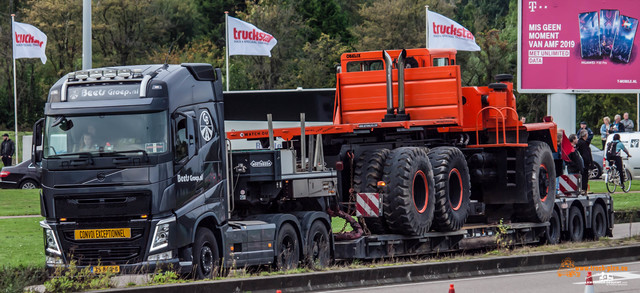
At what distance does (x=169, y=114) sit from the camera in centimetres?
1490

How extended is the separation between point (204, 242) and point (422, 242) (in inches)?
182

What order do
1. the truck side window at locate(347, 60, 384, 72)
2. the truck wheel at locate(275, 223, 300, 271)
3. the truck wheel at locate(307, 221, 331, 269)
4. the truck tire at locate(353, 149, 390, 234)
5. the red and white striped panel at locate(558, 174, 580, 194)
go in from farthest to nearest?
1. the red and white striped panel at locate(558, 174, 580, 194)
2. the truck side window at locate(347, 60, 384, 72)
3. the truck tire at locate(353, 149, 390, 234)
4. the truck wheel at locate(307, 221, 331, 269)
5. the truck wheel at locate(275, 223, 300, 271)

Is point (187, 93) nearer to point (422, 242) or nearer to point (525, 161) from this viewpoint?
point (422, 242)

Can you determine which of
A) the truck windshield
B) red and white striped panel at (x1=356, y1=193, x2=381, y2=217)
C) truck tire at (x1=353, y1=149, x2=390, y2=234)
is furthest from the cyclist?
the truck windshield

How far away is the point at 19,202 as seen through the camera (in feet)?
108

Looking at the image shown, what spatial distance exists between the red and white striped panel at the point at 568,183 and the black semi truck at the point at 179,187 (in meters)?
6.41

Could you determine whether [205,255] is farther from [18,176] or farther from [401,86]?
[18,176]

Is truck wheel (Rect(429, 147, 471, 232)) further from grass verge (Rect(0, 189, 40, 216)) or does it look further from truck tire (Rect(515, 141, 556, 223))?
grass verge (Rect(0, 189, 40, 216))

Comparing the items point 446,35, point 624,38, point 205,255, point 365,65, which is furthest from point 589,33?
point 205,255

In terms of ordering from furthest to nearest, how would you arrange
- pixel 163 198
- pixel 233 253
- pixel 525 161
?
pixel 525 161
pixel 233 253
pixel 163 198

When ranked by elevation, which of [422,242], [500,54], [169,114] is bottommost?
[422,242]

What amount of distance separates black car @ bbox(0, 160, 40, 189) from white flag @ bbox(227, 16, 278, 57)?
1087 centimetres

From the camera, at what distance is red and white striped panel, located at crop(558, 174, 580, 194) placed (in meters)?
23.8

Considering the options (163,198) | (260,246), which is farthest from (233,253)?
(163,198)
